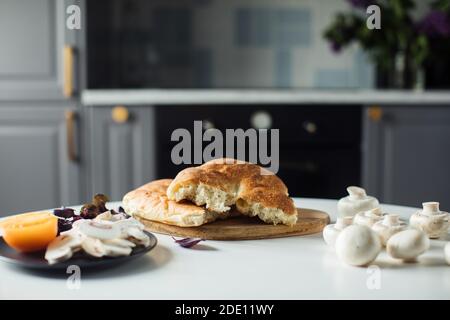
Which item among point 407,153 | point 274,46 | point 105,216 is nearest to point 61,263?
point 105,216

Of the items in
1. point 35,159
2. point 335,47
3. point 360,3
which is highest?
point 360,3

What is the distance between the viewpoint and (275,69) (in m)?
2.91

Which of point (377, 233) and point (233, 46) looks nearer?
point (377, 233)

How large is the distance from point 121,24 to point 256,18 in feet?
1.94

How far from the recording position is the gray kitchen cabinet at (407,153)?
250 cm

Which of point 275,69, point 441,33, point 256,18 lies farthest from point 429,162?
point 256,18

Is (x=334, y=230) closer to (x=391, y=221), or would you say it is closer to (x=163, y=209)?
(x=391, y=221)

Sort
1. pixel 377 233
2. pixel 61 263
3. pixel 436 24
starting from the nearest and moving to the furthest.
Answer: pixel 61 263, pixel 377 233, pixel 436 24

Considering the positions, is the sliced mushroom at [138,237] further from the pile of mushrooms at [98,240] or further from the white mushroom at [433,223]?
the white mushroom at [433,223]

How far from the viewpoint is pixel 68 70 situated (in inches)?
97.7

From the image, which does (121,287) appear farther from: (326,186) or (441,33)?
(441,33)

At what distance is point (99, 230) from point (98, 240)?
2 cm

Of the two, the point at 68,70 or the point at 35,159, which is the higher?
the point at 68,70

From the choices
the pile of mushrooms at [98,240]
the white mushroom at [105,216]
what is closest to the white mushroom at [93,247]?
the pile of mushrooms at [98,240]
